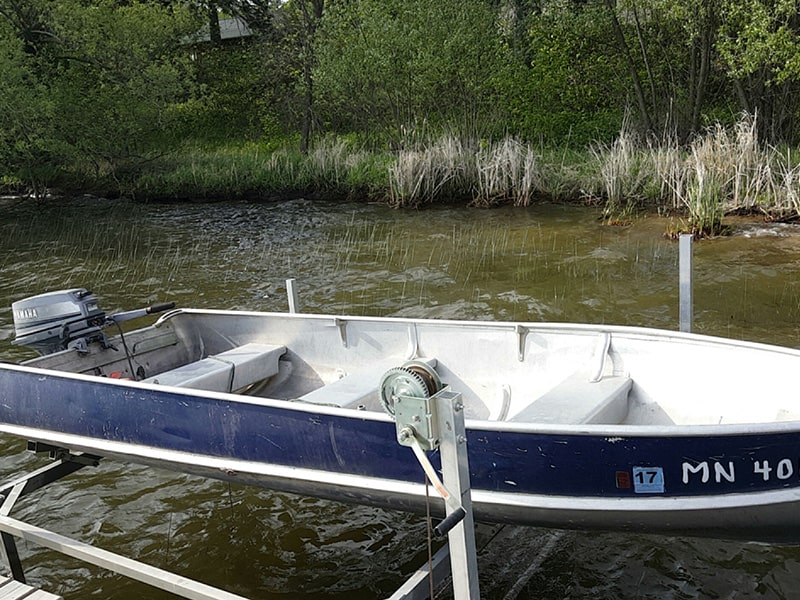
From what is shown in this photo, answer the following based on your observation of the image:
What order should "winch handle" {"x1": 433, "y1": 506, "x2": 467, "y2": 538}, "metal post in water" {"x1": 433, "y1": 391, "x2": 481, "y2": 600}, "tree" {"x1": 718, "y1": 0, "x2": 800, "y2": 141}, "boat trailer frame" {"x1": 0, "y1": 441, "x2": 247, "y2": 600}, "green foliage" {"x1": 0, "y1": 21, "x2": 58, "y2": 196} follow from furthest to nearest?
"green foliage" {"x1": 0, "y1": 21, "x2": 58, "y2": 196} < "tree" {"x1": 718, "y1": 0, "x2": 800, "y2": 141} < "boat trailer frame" {"x1": 0, "y1": 441, "x2": 247, "y2": 600} < "metal post in water" {"x1": 433, "y1": 391, "x2": 481, "y2": 600} < "winch handle" {"x1": 433, "y1": 506, "x2": 467, "y2": 538}

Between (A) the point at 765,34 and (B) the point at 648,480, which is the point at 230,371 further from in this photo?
(A) the point at 765,34

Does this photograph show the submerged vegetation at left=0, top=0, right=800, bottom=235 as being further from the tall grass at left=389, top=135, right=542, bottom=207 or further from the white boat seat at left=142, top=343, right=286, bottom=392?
the white boat seat at left=142, top=343, right=286, bottom=392

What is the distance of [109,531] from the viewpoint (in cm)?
517

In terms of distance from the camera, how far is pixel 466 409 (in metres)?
5.32

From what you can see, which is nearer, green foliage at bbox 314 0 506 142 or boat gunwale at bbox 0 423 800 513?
boat gunwale at bbox 0 423 800 513

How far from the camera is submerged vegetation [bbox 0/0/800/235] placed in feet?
51.1

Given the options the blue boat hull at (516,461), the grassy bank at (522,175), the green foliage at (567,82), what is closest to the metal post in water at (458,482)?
the blue boat hull at (516,461)

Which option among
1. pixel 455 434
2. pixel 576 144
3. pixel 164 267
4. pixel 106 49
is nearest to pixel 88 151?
pixel 106 49

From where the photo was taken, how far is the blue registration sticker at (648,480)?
136 inches

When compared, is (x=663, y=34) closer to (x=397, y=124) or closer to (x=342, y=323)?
(x=397, y=124)

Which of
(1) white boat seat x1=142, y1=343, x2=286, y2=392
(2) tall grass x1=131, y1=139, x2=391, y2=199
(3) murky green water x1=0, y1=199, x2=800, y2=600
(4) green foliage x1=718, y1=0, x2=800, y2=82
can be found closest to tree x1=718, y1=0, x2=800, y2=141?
(4) green foliage x1=718, y1=0, x2=800, y2=82

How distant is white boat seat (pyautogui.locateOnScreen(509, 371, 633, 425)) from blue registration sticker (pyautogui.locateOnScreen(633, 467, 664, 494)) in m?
0.57

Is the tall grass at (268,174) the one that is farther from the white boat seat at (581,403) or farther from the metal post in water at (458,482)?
the metal post in water at (458,482)

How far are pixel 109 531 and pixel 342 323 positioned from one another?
2.14 meters
